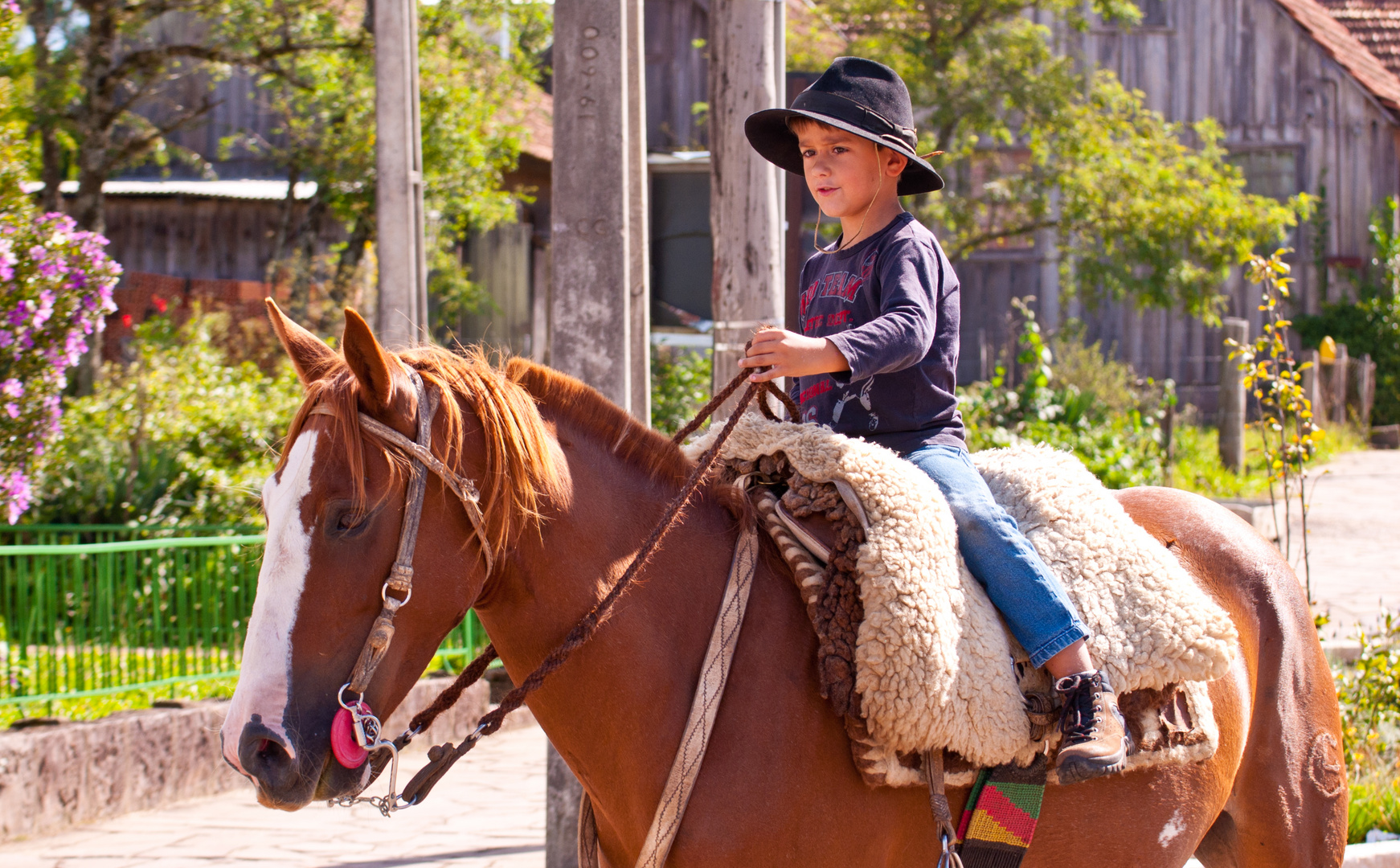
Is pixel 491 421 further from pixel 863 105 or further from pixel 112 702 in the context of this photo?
pixel 112 702

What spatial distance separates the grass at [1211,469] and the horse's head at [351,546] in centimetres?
1071

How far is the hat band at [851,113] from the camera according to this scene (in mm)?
2596

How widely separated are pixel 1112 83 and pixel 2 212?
12.4 metres

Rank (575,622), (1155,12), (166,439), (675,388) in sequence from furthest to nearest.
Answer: (1155,12), (675,388), (166,439), (575,622)

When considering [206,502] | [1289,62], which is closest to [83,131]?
[206,502]

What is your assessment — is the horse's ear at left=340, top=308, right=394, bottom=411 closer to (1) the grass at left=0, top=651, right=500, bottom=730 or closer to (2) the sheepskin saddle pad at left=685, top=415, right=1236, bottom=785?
(2) the sheepskin saddle pad at left=685, top=415, right=1236, bottom=785

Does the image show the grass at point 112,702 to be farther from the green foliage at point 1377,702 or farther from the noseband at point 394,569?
the green foliage at point 1377,702

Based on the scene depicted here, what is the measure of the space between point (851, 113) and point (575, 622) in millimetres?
1313

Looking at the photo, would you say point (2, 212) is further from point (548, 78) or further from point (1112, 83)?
point (548, 78)

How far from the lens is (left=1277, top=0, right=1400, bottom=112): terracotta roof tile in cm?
1927

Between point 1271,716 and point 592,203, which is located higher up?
point 592,203

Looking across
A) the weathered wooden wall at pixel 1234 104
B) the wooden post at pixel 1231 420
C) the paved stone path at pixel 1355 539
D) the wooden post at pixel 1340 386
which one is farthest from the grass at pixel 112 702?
the wooden post at pixel 1340 386

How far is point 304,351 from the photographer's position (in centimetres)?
213

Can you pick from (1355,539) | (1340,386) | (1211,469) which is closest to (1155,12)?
(1340,386)
